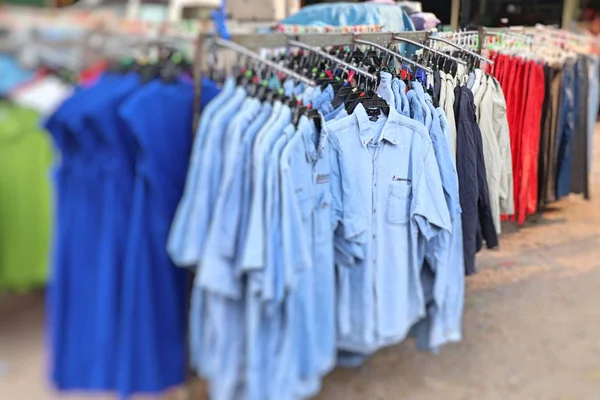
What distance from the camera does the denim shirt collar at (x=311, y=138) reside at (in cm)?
166

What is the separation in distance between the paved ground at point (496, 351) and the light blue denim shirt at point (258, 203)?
54 cm

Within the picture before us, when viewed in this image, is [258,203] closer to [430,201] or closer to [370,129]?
[370,129]

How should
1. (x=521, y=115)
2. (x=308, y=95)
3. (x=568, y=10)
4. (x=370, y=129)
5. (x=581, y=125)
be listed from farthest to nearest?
1. (x=568, y=10)
2. (x=581, y=125)
3. (x=521, y=115)
4. (x=370, y=129)
5. (x=308, y=95)

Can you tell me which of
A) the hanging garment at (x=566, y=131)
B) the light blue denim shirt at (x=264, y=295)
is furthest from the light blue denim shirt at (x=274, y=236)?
the hanging garment at (x=566, y=131)

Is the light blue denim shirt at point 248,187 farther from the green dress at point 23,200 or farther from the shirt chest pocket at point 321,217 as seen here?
the green dress at point 23,200

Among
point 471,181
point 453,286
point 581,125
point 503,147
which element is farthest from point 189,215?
point 581,125

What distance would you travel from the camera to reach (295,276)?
61.1 inches

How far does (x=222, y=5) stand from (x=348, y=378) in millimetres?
1580

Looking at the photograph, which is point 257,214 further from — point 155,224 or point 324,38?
point 324,38

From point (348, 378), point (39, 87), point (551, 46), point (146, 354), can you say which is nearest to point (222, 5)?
point (39, 87)

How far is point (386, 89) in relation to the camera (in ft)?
7.13

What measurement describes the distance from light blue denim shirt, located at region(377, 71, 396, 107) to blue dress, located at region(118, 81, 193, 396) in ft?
2.91

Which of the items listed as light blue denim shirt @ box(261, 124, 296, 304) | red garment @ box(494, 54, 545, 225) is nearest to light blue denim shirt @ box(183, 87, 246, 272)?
light blue denim shirt @ box(261, 124, 296, 304)

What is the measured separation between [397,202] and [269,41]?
710mm
